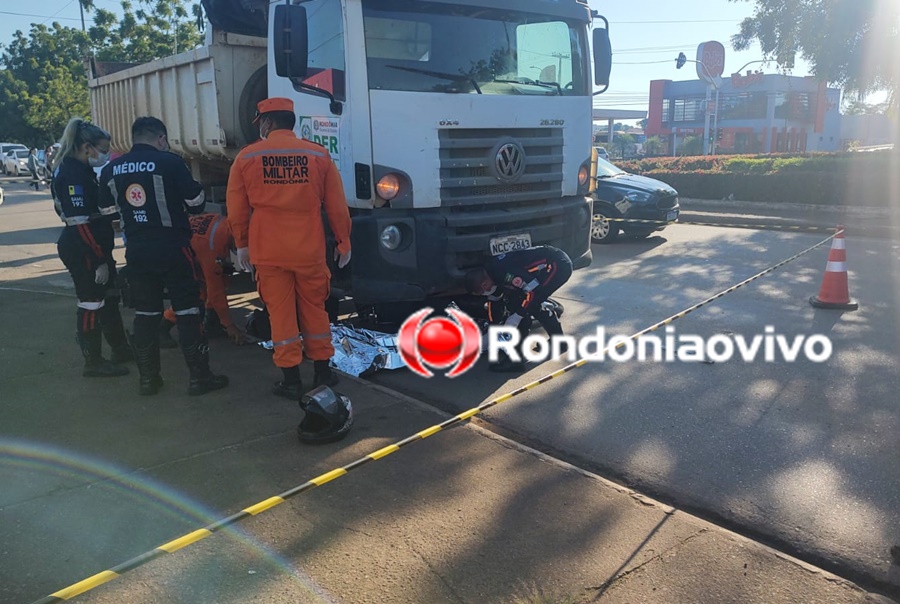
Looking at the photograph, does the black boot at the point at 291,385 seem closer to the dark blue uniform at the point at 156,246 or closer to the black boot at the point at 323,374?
the black boot at the point at 323,374

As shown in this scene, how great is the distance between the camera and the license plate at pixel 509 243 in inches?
229

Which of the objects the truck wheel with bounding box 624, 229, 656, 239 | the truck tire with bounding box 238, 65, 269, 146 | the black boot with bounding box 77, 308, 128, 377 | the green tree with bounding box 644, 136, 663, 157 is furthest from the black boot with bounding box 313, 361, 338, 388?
the green tree with bounding box 644, 136, 663, 157

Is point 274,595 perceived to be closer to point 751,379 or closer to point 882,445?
point 882,445

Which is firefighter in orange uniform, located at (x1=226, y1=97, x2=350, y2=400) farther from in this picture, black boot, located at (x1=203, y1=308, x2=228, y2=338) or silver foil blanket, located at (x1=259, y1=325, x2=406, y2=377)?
black boot, located at (x1=203, y1=308, x2=228, y2=338)

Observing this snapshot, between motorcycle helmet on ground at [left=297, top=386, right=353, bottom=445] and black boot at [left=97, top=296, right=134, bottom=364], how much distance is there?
2.35 m

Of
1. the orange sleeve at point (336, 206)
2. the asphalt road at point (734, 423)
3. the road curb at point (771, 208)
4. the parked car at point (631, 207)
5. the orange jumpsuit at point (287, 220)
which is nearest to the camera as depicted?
the asphalt road at point (734, 423)

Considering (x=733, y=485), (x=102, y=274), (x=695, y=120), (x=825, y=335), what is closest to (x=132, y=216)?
(x=102, y=274)

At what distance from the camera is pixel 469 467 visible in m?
3.94

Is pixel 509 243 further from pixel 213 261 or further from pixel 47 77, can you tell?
pixel 47 77

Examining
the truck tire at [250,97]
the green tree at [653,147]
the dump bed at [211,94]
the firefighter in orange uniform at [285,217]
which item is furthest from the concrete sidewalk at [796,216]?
the green tree at [653,147]

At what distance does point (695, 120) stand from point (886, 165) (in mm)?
40687

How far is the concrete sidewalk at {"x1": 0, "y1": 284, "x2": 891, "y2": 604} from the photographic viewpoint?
2.88 meters

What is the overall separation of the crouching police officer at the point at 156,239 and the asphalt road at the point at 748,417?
1.54m

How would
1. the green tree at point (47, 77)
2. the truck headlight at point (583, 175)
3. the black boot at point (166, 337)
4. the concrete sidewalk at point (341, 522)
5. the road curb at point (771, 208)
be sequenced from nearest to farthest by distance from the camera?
the concrete sidewalk at point (341, 522) < the black boot at point (166, 337) < the truck headlight at point (583, 175) < the road curb at point (771, 208) < the green tree at point (47, 77)
